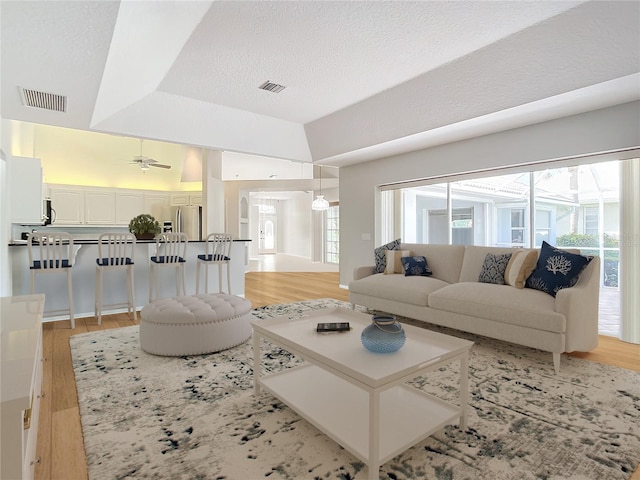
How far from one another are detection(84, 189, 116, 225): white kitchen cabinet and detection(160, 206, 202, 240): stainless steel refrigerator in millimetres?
1207

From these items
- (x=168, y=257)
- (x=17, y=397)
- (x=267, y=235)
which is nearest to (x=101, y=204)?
(x=168, y=257)

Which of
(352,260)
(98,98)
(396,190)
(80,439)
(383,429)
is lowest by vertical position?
(80,439)

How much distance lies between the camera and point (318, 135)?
5.15 m

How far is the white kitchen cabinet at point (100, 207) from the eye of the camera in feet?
26.6

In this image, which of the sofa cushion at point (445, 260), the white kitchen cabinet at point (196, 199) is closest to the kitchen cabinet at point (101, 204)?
the white kitchen cabinet at point (196, 199)

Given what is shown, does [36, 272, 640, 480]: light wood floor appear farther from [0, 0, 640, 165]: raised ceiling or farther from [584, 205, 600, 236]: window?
[0, 0, 640, 165]: raised ceiling

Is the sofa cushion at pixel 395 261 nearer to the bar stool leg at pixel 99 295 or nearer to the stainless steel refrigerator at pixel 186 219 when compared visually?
the bar stool leg at pixel 99 295

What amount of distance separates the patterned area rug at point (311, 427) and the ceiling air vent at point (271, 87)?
9.27ft

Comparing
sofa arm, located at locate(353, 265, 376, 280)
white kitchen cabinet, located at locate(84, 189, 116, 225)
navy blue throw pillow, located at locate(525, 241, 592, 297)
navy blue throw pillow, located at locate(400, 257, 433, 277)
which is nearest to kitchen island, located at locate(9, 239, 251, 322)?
sofa arm, located at locate(353, 265, 376, 280)

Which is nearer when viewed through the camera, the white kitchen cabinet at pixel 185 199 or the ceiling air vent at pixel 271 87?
the ceiling air vent at pixel 271 87

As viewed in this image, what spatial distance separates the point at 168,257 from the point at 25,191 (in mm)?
2348

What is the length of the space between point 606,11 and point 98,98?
4.17m

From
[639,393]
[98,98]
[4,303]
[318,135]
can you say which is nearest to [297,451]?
[4,303]

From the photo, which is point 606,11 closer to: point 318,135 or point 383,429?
point 383,429
